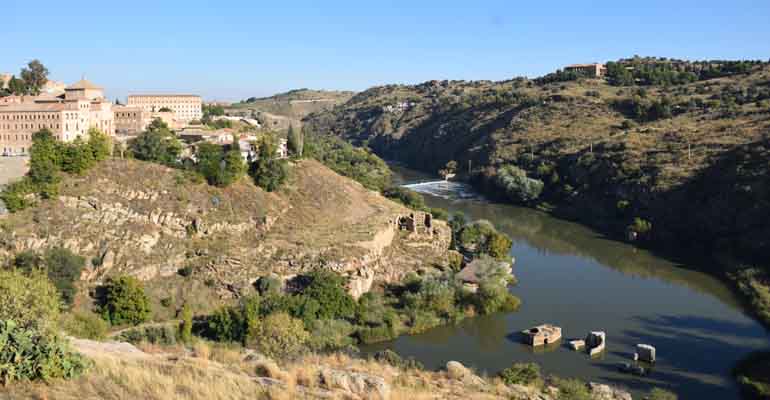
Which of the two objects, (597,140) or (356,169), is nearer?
(356,169)

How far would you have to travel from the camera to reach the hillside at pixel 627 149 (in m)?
38.8

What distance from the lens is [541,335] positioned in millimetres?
22641

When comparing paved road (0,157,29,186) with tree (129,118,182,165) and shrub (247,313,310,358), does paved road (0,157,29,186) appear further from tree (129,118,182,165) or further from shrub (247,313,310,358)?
shrub (247,313,310,358)

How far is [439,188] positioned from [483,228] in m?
24.9

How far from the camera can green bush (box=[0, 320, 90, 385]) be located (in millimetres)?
7988

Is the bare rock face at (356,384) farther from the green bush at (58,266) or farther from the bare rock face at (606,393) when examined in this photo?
the green bush at (58,266)

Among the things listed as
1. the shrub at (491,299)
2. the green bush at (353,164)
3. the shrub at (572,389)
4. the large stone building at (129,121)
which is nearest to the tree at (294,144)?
the green bush at (353,164)

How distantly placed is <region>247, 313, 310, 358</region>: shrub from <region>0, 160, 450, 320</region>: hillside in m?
3.84

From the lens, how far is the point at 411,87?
5477 inches

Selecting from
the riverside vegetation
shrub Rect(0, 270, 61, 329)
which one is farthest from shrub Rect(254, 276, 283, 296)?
shrub Rect(0, 270, 61, 329)

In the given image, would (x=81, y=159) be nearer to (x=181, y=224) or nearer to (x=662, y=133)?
(x=181, y=224)

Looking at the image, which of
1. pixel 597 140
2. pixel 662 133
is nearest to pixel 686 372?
pixel 662 133

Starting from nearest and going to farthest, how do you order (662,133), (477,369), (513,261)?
1. (477,369)
2. (513,261)
3. (662,133)

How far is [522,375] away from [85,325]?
12.7 metres
